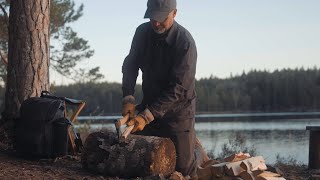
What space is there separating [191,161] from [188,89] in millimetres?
906

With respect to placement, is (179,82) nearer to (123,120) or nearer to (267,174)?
(123,120)

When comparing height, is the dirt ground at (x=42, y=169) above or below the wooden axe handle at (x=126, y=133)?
below

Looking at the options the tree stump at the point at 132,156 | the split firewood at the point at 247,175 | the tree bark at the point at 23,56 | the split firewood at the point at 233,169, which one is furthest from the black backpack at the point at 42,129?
the split firewood at the point at 247,175

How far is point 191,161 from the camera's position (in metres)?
5.27

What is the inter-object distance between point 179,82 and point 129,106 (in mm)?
526

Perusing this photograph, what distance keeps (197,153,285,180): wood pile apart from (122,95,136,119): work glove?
2.96 feet

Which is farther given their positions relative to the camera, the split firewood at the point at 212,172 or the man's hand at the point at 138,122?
the split firewood at the point at 212,172

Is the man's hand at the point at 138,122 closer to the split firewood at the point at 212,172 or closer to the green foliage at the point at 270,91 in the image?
the split firewood at the point at 212,172

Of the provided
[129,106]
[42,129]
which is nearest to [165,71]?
[129,106]

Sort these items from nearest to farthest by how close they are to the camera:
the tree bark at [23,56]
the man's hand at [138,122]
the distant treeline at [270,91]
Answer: the man's hand at [138,122] → the tree bark at [23,56] → the distant treeline at [270,91]

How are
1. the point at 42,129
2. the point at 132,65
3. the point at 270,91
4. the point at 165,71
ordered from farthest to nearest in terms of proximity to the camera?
the point at 270,91 < the point at 42,129 < the point at 132,65 < the point at 165,71

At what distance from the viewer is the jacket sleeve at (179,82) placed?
460 centimetres

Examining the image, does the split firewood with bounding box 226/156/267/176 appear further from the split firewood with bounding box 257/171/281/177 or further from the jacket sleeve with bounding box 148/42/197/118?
the jacket sleeve with bounding box 148/42/197/118

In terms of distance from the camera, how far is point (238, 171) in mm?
4672
